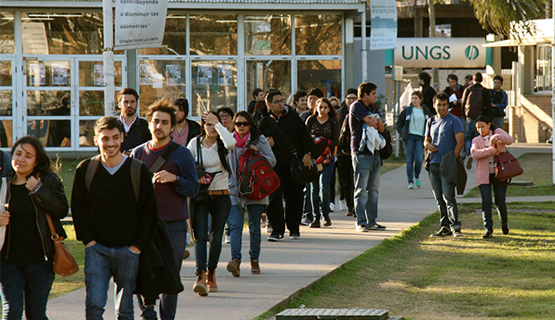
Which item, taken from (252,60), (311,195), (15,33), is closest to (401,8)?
(252,60)

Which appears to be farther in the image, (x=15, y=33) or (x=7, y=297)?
(x=15, y=33)

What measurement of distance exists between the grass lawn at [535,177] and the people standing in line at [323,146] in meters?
4.29

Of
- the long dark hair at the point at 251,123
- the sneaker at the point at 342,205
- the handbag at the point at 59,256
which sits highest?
the long dark hair at the point at 251,123

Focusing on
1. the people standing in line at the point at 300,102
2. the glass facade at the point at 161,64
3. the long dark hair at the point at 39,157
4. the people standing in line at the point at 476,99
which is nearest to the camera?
the long dark hair at the point at 39,157

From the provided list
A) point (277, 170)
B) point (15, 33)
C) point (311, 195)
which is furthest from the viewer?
point (15, 33)

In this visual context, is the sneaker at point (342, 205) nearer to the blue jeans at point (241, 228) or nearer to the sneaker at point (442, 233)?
the sneaker at point (442, 233)

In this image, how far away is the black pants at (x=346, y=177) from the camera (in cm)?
1323

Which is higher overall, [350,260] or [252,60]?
[252,60]

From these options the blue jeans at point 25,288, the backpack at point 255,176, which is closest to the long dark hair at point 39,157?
the blue jeans at point 25,288

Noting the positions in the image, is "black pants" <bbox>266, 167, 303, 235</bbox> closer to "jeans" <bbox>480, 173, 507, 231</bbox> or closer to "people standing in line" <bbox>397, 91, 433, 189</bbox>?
"jeans" <bbox>480, 173, 507, 231</bbox>

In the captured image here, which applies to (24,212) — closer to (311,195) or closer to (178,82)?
(311,195)

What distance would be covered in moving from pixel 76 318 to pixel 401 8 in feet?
131

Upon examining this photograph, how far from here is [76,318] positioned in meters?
7.06

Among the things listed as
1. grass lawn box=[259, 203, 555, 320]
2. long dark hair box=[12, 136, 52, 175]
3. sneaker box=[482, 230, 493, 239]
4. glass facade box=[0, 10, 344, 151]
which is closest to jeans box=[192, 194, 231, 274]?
grass lawn box=[259, 203, 555, 320]
